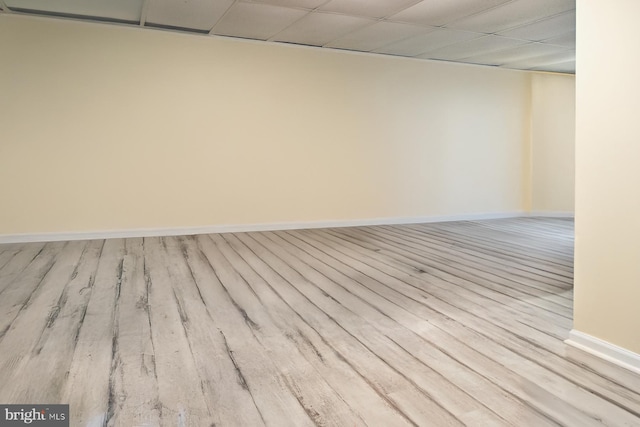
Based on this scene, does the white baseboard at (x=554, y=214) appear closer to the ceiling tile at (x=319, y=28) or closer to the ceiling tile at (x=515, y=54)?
the ceiling tile at (x=515, y=54)

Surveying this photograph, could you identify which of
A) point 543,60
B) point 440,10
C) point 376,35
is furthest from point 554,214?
point 440,10

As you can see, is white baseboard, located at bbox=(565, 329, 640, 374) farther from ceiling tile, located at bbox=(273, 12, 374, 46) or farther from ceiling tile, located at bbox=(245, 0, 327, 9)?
ceiling tile, located at bbox=(273, 12, 374, 46)

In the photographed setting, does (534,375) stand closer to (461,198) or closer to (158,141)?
(158,141)

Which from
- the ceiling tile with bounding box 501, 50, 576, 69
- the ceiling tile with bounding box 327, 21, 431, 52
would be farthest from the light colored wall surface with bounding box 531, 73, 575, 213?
the ceiling tile with bounding box 327, 21, 431, 52

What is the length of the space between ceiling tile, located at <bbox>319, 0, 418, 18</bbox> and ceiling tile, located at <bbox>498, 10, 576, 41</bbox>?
1.68 metres

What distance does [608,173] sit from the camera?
227 centimetres

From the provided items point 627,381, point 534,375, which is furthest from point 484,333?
point 627,381

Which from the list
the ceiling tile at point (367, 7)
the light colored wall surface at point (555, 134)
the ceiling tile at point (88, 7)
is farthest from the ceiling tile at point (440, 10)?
the light colored wall surface at point (555, 134)

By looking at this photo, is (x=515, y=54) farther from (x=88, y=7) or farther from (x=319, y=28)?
(x=88, y=7)

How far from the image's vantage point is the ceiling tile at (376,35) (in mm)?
5467

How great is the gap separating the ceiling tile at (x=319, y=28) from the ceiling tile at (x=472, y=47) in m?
1.66

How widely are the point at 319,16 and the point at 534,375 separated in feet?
14.1

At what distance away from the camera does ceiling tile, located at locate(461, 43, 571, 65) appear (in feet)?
20.6

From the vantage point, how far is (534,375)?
212 centimetres
